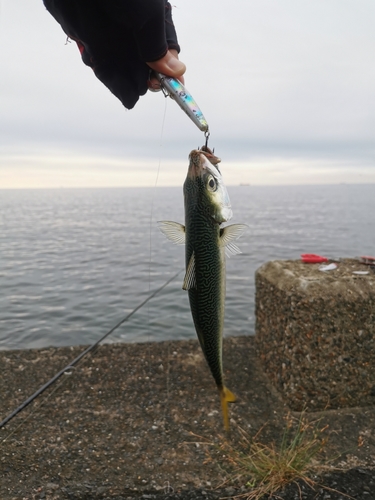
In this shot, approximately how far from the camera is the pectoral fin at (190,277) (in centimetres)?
228

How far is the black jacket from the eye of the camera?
205cm

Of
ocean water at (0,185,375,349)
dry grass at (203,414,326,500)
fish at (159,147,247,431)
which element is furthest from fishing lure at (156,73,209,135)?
dry grass at (203,414,326,500)

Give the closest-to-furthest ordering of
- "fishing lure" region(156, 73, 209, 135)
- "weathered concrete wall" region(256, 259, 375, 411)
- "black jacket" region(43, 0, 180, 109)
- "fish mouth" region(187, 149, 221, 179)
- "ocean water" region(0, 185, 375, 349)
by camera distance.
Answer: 1. "black jacket" region(43, 0, 180, 109)
2. "fish mouth" region(187, 149, 221, 179)
3. "fishing lure" region(156, 73, 209, 135)
4. "weathered concrete wall" region(256, 259, 375, 411)
5. "ocean water" region(0, 185, 375, 349)

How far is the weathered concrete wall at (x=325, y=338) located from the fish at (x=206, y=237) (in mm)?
1991

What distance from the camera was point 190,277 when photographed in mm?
2301

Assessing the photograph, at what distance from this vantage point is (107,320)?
10844mm

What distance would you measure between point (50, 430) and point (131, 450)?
889mm

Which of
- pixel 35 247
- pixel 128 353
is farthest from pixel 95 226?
pixel 128 353

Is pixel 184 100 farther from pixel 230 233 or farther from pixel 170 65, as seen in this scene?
pixel 230 233

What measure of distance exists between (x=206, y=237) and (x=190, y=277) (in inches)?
9.2

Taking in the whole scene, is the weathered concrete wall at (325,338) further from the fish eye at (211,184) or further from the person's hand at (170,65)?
the person's hand at (170,65)

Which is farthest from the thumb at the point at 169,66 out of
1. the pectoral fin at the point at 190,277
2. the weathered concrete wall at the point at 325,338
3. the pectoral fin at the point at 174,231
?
the weathered concrete wall at the point at 325,338

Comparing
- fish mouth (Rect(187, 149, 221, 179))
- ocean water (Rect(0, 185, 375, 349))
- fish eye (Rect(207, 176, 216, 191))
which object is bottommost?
ocean water (Rect(0, 185, 375, 349))

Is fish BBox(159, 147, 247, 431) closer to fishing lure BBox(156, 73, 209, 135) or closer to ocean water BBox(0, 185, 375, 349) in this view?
fishing lure BBox(156, 73, 209, 135)
